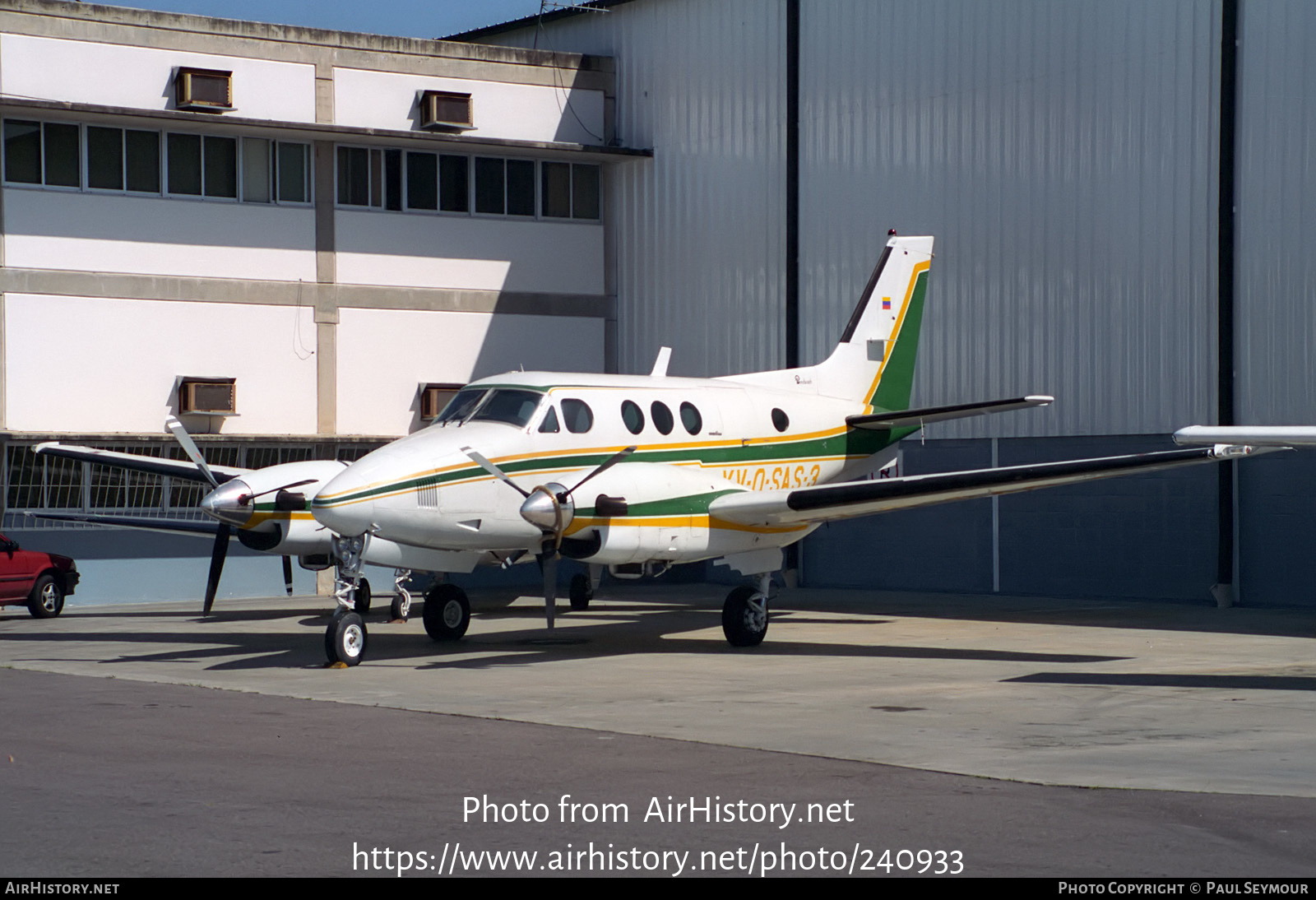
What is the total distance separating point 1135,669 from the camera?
15.9 m

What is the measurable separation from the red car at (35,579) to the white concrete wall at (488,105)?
10618 mm

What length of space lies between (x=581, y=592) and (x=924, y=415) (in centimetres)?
677

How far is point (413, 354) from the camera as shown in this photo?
1230 inches

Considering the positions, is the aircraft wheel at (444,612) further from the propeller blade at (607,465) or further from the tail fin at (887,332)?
the tail fin at (887,332)

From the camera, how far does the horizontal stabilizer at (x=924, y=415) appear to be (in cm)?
2081

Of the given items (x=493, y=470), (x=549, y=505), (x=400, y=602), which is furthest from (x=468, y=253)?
(x=549, y=505)

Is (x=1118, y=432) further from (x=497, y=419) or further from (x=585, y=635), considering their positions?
(x=497, y=419)

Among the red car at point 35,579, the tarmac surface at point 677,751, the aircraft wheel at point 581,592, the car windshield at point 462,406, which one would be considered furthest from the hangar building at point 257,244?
the car windshield at point 462,406

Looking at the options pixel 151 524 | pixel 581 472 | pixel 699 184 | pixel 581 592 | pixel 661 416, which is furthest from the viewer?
pixel 699 184

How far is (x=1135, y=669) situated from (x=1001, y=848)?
889 centimetres

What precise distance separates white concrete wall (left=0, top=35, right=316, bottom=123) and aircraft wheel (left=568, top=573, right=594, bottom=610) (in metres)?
11.2

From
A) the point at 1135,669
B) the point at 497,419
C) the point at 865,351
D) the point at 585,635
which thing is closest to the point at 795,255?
the point at 865,351

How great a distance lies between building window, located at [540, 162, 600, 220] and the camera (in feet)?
109

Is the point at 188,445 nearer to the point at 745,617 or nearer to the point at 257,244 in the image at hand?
the point at 745,617
